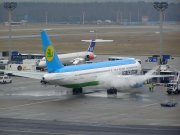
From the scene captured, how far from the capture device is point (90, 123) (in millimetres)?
44625

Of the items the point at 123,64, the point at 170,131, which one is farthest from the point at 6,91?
the point at 170,131

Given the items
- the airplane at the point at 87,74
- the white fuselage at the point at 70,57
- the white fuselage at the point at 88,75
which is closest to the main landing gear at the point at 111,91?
the airplane at the point at 87,74

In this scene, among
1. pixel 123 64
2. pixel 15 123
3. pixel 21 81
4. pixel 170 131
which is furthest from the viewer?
pixel 21 81

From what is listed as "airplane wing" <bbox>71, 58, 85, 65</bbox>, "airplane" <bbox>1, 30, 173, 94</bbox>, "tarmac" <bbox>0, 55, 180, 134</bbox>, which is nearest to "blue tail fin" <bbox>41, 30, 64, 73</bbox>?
"airplane" <bbox>1, 30, 173, 94</bbox>

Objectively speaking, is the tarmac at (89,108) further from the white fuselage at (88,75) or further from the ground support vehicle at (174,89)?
the white fuselage at (88,75)

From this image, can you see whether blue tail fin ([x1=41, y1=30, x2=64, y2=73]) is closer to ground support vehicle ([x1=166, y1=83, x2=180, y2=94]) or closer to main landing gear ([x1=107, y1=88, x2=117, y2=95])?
main landing gear ([x1=107, y1=88, x2=117, y2=95])

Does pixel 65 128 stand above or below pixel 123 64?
below

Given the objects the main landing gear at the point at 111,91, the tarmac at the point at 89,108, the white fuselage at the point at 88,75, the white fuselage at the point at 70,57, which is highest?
the white fuselage at the point at 70,57

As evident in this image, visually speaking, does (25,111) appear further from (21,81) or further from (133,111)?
(21,81)

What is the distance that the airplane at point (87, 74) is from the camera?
62.2 m

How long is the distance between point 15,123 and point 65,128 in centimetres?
504

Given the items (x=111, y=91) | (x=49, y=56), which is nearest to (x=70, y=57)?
(x=111, y=91)

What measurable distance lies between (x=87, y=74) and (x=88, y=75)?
0.60ft

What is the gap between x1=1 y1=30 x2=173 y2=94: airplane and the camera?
62219 millimetres
